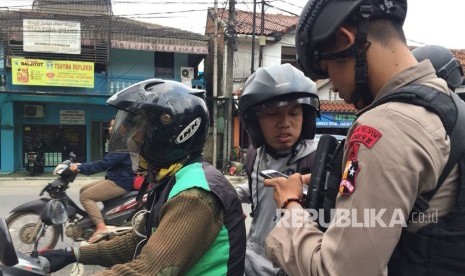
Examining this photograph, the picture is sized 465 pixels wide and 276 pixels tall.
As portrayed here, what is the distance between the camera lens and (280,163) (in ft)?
7.63

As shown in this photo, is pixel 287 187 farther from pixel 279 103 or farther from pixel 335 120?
pixel 335 120

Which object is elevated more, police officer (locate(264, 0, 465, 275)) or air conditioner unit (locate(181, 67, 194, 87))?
air conditioner unit (locate(181, 67, 194, 87))

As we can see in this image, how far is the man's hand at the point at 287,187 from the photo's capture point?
131cm

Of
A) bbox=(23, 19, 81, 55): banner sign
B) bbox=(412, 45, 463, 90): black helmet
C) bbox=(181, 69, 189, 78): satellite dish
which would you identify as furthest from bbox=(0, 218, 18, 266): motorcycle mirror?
bbox=(181, 69, 189, 78): satellite dish

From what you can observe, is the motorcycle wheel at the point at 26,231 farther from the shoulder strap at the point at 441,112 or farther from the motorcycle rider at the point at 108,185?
the shoulder strap at the point at 441,112

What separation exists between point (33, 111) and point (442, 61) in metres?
16.2

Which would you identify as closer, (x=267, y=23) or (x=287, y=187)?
(x=287, y=187)

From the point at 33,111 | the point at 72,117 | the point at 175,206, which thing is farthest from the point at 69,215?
the point at 33,111

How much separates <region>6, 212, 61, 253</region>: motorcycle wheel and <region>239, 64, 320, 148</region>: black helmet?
345 cm

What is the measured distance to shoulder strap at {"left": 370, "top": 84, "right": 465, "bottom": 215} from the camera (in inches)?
39.5

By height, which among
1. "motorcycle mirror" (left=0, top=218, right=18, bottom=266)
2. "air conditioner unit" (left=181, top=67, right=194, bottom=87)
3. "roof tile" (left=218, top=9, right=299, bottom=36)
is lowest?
"motorcycle mirror" (left=0, top=218, right=18, bottom=266)

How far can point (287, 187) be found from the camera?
1339 millimetres

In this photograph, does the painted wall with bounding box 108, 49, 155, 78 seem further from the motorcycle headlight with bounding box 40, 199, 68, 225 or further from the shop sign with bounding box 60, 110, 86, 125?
the motorcycle headlight with bounding box 40, 199, 68, 225

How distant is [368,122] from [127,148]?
1397 mm
